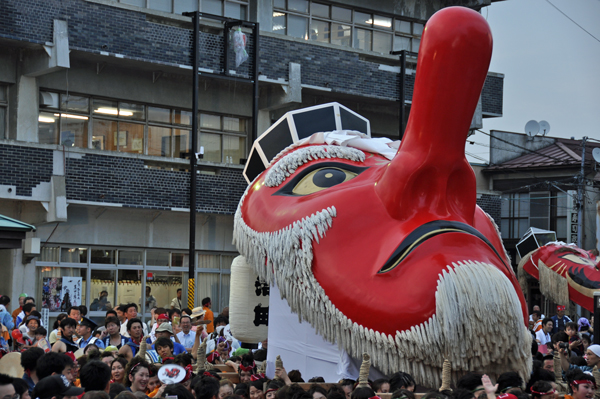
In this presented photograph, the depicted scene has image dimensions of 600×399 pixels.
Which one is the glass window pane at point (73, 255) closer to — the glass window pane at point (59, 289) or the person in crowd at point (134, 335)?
the glass window pane at point (59, 289)

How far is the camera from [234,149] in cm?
2200

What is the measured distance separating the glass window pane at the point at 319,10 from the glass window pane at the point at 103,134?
6.69 metres

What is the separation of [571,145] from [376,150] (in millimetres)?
25432

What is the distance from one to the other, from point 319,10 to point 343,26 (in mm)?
914

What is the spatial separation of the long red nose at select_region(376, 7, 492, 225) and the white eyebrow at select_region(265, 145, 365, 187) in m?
0.91

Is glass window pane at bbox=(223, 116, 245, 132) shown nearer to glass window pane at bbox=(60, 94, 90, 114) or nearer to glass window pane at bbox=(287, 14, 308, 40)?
glass window pane at bbox=(287, 14, 308, 40)

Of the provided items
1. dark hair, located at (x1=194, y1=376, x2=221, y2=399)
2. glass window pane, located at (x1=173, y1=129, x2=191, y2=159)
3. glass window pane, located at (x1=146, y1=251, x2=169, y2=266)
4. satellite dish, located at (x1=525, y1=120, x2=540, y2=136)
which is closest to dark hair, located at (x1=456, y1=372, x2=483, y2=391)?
dark hair, located at (x1=194, y1=376, x2=221, y2=399)

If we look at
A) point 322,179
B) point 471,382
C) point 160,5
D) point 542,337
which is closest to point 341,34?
point 160,5

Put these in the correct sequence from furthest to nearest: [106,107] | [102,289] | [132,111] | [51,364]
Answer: [132,111] < [106,107] < [102,289] < [51,364]

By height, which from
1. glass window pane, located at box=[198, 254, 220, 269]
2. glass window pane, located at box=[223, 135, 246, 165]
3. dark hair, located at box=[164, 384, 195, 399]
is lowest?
dark hair, located at box=[164, 384, 195, 399]

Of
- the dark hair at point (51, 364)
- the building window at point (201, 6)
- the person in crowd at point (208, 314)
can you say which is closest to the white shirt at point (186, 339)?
the person in crowd at point (208, 314)

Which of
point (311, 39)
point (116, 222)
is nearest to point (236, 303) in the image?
point (116, 222)

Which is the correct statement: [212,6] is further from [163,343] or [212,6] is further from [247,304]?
[163,343]

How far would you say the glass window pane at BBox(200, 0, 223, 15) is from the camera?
21094 millimetres
